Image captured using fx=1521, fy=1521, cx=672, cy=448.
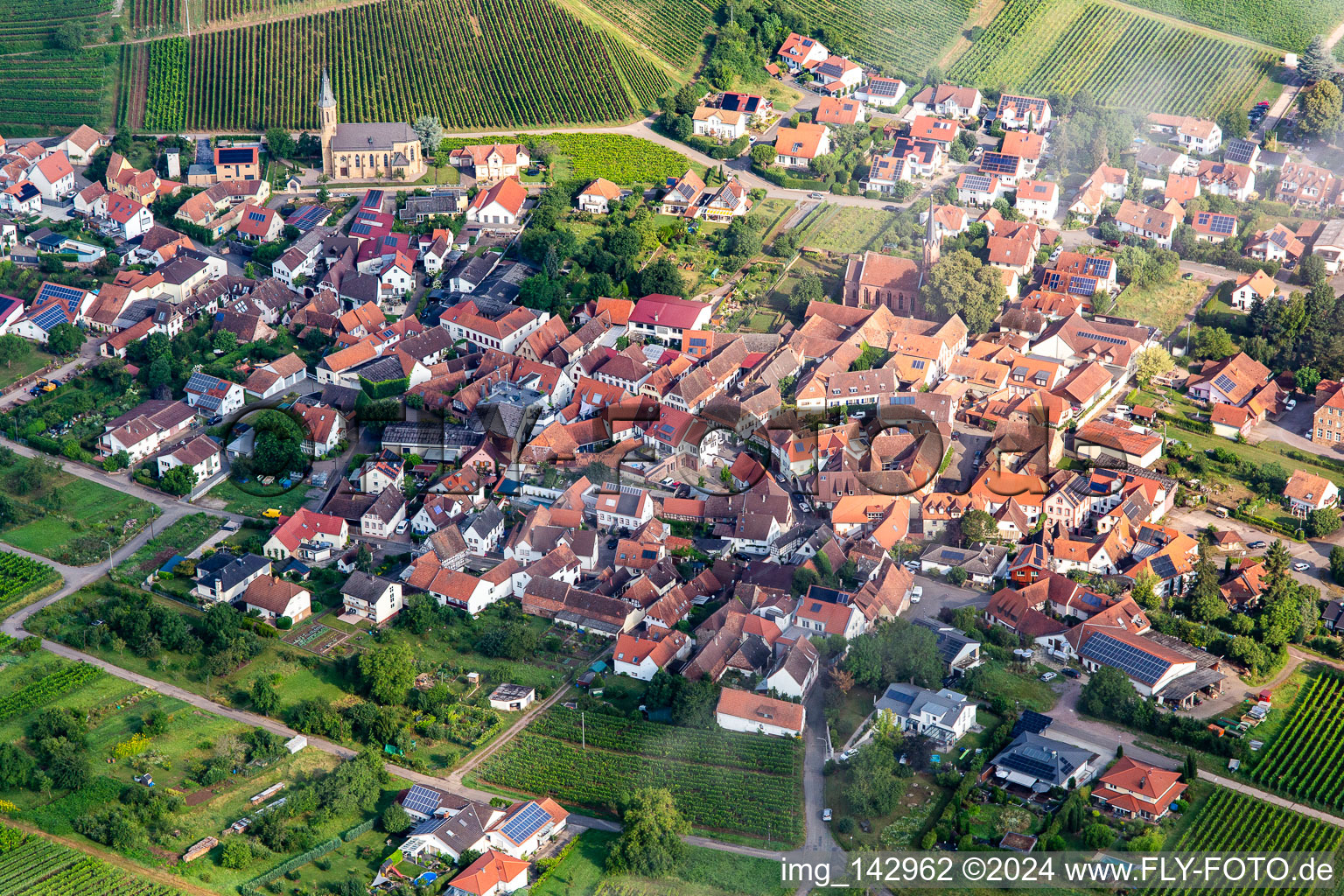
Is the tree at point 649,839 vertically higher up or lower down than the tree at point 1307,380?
lower down

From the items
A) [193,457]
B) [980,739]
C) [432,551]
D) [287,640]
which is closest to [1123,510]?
[980,739]

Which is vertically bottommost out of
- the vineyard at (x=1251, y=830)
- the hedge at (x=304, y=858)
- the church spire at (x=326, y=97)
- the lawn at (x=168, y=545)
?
the hedge at (x=304, y=858)

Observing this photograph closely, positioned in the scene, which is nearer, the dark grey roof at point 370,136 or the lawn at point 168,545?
the lawn at point 168,545

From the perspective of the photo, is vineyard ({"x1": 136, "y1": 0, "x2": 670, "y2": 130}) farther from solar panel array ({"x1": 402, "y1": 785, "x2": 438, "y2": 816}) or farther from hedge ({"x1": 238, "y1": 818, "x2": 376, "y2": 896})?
hedge ({"x1": 238, "y1": 818, "x2": 376, "y2": 896})

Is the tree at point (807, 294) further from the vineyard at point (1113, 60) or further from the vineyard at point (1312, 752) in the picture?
the vineyard at point (1312, 752)

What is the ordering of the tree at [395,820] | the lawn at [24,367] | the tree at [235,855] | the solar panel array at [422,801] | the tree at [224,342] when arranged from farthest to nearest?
the tree at [224,342] → the lawn at [24,367] → the solar panel array at [422,801] → the tree at [395,820] → the tree at [235,855]

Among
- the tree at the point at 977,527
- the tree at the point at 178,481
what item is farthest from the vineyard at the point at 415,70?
the tree at the point at 977,527

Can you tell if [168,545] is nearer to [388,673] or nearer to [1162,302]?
[388,673]

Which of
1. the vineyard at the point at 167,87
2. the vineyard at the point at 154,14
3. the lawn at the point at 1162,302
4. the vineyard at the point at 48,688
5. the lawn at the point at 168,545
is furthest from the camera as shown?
the vineyard at the point at 154,14
